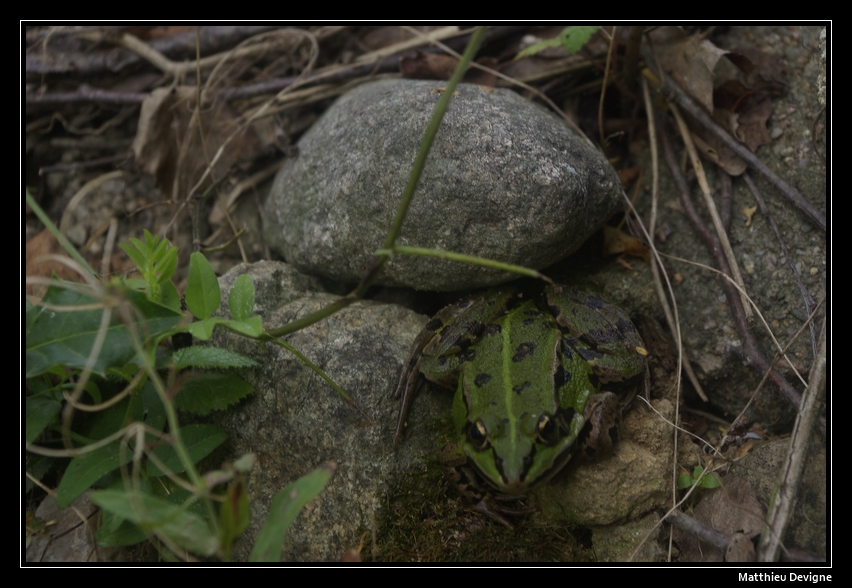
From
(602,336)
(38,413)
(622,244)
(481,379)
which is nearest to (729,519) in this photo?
(602,336)

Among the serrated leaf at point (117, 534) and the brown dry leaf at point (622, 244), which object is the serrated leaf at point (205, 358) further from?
the brown dry leaf at point (622, 244)

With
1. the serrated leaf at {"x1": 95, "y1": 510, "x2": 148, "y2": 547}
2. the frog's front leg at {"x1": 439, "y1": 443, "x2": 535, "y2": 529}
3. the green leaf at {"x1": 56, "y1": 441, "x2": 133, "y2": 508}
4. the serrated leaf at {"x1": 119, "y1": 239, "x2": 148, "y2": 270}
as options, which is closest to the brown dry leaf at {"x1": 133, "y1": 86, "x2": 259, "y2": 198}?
the serrated leaf at {"x1": 119, "y1": 239, "x2": 148, "y2": 270}

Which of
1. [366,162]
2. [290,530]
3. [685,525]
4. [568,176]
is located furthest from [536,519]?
[366,162]

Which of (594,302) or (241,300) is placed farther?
(594,302)

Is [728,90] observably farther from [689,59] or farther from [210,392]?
[210,392]
